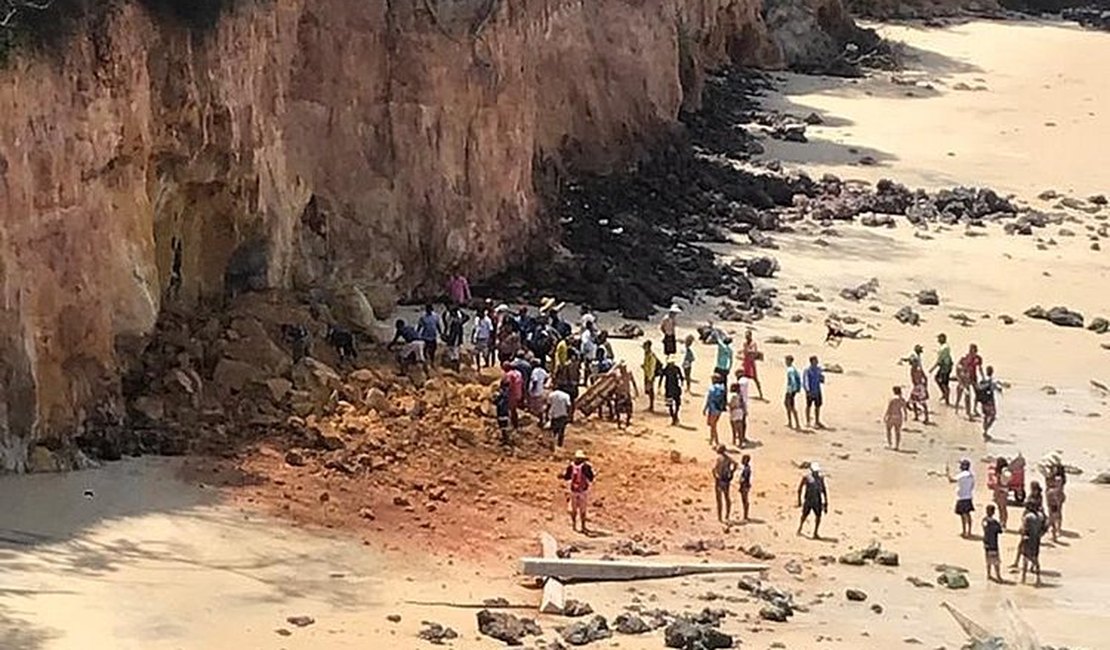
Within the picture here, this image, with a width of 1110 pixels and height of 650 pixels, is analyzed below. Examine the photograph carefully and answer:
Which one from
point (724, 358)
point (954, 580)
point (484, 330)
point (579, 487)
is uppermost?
point (484, 330)

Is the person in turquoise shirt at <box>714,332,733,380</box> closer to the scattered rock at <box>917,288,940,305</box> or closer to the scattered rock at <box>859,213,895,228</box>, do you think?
the scattered rock at <box>917,288,940,305</box>

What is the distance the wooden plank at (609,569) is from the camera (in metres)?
23.1

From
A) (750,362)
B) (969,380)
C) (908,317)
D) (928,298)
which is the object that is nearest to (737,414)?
(750,362)

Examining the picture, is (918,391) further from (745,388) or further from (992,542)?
(992,542)

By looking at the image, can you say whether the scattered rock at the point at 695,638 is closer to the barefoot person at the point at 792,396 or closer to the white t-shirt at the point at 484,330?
the barefoot person at the point at 792,396

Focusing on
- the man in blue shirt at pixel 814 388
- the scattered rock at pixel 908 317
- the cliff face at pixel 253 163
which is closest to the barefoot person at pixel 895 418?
the man in blue shirt at pixel 814 388

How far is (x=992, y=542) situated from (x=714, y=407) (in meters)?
5.77

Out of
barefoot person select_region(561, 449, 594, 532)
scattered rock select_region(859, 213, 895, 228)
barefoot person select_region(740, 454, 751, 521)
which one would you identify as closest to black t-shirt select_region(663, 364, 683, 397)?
barefoot person select_region(740, 454, 751, 521)

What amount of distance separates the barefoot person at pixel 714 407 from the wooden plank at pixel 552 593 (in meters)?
5.75

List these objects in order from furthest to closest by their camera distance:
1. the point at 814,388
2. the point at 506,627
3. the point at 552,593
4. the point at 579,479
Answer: the point at 814,388 → the point at 579,479 → the point at 552,593 → the point at 506,627

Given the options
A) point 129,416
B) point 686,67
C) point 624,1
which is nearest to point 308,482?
point 129,416

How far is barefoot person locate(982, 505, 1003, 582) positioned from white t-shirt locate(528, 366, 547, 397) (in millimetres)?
6509

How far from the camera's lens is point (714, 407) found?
29047 mm

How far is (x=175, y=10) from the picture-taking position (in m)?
27.5
